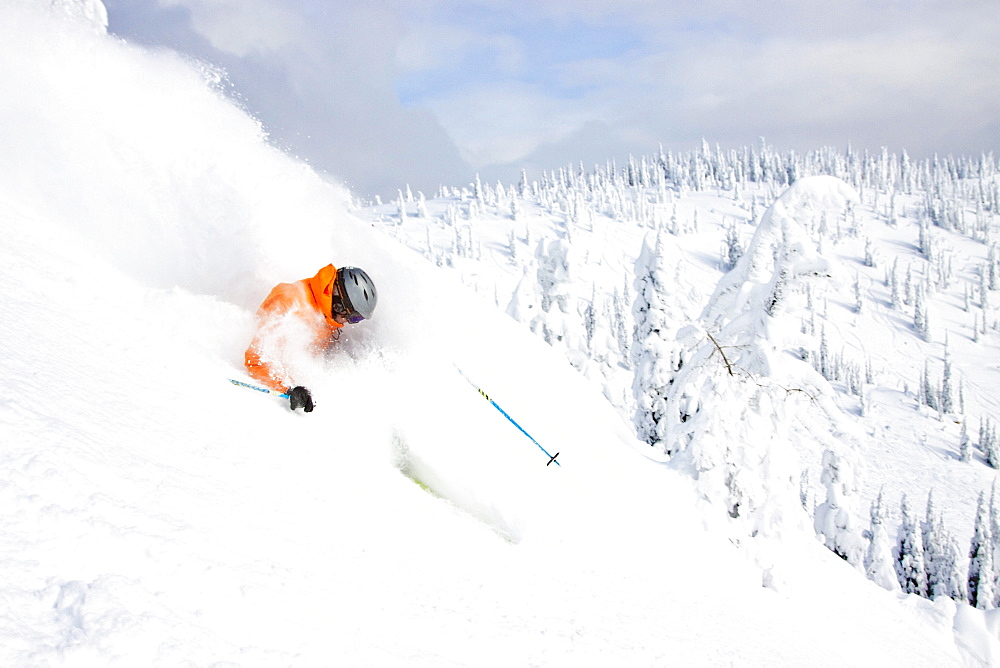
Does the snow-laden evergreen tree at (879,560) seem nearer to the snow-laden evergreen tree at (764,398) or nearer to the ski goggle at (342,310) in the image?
the snow-laden evergreen tree at (764,398)

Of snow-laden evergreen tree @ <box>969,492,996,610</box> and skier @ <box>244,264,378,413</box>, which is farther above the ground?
skier @ <box>244,264,378,413</box>

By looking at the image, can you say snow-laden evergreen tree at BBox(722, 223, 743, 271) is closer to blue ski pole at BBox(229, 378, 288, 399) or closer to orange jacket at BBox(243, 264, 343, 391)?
orange jacket at BBox(243, 264, 343, 391)

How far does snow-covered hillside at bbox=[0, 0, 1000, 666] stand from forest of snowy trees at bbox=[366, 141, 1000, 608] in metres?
2.97

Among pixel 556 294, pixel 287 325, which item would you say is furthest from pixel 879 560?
→ pixel 287 325

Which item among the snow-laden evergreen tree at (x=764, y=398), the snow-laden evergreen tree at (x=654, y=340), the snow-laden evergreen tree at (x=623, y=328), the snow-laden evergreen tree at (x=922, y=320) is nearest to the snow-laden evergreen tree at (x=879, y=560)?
the snow-laden evergreen tree at (x=654, y=340)

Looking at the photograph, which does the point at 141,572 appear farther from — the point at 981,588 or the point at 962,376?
the point at 962,376

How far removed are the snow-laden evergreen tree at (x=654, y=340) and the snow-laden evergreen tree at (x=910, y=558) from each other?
30024mm

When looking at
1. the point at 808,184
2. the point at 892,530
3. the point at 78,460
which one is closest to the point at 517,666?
the point at 78,460

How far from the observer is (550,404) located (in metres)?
8.14

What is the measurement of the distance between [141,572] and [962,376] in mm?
119028

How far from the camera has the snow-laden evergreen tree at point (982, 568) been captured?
4272 centimetres

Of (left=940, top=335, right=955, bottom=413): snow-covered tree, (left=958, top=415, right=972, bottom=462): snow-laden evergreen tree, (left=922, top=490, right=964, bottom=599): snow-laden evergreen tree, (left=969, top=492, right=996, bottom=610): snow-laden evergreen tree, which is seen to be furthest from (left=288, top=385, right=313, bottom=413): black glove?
(left=940, top=335, right=955, bottom=413): snow-covered tree

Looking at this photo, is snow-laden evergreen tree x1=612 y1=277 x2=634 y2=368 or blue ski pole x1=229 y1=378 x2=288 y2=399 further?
snow-laden evergreen tree x1=612 y1=277 x2=634 y2=368

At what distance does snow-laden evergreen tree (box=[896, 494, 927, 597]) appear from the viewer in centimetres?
4144
